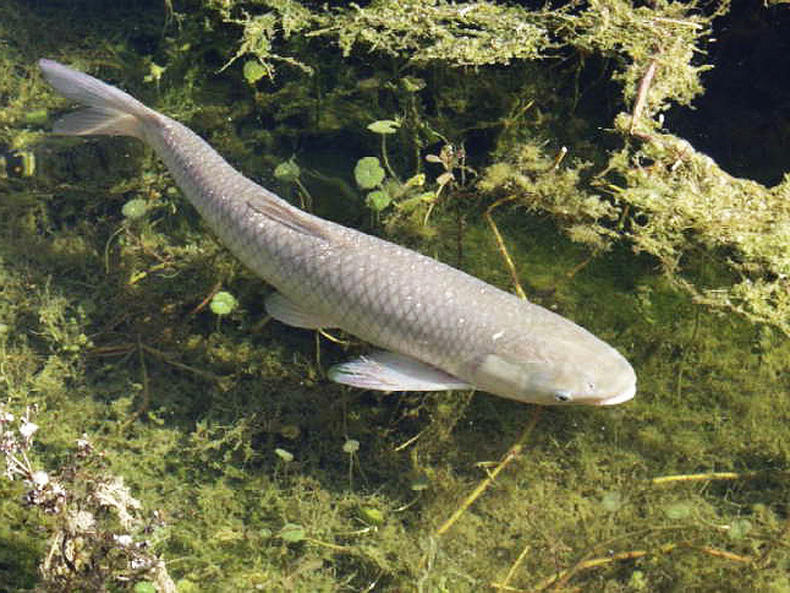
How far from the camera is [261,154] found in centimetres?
542

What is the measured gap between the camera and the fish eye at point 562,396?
13.0 ft

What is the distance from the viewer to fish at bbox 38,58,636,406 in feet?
13.0

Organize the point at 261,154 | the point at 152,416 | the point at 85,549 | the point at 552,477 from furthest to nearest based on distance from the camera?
the point at 261,154, the point at 152,416, the point at 552,477, the point at 85,549

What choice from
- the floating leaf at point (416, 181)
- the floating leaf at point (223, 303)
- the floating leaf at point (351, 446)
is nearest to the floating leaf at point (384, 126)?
the floating leaf at point (416, 181)

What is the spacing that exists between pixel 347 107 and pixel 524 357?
2366 mm

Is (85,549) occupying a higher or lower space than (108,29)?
lower

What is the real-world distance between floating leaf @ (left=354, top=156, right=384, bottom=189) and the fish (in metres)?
0.55

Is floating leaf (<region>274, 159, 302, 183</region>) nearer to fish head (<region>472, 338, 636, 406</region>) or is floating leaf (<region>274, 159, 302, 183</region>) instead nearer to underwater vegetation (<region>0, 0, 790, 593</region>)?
underwater vegetation (<region>0, 0, 790, 593</region>)

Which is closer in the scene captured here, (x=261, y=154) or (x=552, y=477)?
(x=552, y=477)

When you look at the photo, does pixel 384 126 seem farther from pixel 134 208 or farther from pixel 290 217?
pixel 134 208

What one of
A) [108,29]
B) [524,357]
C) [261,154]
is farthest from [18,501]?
[108,29]

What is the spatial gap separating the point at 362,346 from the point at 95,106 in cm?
246

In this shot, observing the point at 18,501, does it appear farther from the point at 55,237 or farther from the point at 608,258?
the point at 608,258

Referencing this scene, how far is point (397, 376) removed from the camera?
13.4 feet
